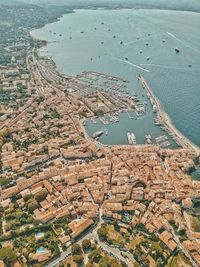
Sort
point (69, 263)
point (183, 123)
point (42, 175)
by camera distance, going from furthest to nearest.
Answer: point (183, 123) < point (42, 175) < point (69, 263)

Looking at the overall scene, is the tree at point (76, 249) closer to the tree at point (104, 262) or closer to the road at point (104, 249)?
the road at point (104, 249)

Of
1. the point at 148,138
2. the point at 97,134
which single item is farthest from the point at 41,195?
the point at 148,138

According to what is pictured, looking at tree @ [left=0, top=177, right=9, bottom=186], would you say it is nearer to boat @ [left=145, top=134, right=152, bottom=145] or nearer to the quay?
boat @ [left=145, top=134, right=152, bottom=145]

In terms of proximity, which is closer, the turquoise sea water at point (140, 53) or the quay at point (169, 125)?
the quay at point (169, 125)

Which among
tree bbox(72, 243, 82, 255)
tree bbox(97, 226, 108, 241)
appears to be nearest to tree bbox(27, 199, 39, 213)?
tree bbox(72, 243, 82, 255)

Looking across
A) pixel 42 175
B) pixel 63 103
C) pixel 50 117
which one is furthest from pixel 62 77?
pixel 42 175

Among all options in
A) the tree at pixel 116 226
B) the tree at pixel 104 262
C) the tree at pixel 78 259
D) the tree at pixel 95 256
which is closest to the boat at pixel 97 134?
the tree at pixel 116 226

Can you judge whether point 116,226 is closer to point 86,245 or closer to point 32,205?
point 86,245

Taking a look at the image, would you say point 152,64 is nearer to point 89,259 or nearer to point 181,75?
point 181,75
